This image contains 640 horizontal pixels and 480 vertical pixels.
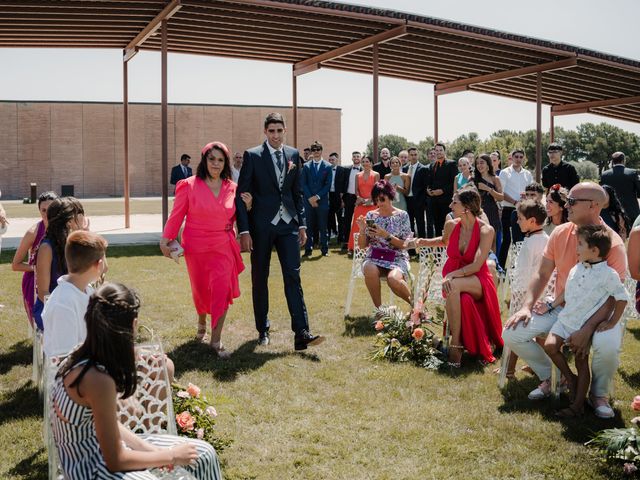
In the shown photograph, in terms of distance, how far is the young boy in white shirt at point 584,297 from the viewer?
4.78m

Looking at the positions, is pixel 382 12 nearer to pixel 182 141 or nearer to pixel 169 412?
pixel 169 412

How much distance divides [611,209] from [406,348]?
10.2 feet

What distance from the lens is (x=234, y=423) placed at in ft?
15.8

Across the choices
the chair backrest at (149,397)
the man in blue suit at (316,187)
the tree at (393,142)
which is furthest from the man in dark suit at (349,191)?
the tree at (393,142)

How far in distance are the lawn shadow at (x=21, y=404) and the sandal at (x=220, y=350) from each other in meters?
1.61

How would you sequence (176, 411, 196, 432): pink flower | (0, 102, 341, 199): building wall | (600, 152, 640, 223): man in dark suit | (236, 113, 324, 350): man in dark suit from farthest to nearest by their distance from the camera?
1. (0, 102, 341, 199): building wall
2. (600, 152, 640, 223): man in dark suit
3. (236, 113, 324, 350): man in dark suit
4. (176, 411, 196, 432): pink flower

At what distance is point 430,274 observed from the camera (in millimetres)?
7328

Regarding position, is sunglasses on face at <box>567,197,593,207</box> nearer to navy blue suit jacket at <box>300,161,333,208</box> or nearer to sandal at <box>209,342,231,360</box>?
sandal at <box>209,342,231,360</box>

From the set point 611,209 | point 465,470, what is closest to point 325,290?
point 611,209

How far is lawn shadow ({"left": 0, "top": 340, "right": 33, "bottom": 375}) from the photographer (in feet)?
20.1

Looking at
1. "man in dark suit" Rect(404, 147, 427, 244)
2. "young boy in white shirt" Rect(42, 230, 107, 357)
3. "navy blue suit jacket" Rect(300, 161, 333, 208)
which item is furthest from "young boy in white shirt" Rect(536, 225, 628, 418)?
"navy blue suit jacket" Rect(300, 161, 333, 208)

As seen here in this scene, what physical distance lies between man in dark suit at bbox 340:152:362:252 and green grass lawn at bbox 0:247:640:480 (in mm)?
7009

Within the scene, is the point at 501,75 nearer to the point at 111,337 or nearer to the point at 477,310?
the point at 477,310

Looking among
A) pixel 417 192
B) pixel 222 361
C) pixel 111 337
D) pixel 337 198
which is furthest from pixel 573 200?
pixel 337 198
